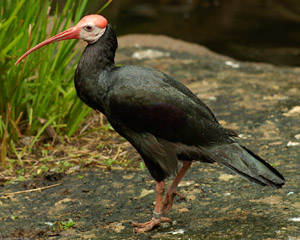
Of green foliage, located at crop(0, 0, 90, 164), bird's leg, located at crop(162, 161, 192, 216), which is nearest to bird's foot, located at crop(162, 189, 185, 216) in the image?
bird's leg, located at crop(162, 161, 192, 216)

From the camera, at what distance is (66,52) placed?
213 inches

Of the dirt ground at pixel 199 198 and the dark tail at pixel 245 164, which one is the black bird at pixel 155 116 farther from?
the dirt ground at pixel 199 198

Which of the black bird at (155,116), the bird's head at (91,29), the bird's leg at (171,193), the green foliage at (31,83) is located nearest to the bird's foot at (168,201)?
the bird's leg at (171,193)

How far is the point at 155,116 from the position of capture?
3.72 m

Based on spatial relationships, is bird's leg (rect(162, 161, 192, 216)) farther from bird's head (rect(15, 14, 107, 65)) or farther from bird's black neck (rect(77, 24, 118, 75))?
bird's head (rect(15, 14, 107, 65))

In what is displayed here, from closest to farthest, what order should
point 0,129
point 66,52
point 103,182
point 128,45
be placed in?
point 103,182 → point 0,129 → point 66,52 → point 128,45

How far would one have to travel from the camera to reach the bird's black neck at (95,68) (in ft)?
12.5

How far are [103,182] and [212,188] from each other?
89 cm

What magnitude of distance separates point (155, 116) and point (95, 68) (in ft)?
1.67

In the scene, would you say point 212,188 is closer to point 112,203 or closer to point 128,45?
point 112,203

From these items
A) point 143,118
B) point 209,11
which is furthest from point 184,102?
point 209,11

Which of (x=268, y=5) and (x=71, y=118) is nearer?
(x=71, y=118)

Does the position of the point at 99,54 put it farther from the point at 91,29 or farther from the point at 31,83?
the point at 31,83

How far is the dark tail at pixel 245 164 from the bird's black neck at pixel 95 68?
79cm
